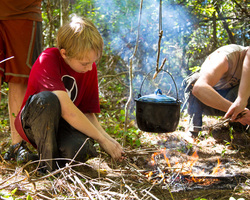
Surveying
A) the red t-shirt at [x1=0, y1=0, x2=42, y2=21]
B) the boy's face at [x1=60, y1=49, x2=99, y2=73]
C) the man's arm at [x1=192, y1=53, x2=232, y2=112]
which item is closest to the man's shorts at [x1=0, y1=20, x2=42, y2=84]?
the red t-shirt at [x1=0, y1=0, x2=42, y2=21]

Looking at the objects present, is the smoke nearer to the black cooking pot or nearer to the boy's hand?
the black cooking pot

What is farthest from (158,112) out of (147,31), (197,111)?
(147,31)

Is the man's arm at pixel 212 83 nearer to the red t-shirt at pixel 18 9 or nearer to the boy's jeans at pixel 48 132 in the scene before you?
the boy's jeans at pixel 48 132

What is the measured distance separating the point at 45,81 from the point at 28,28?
100 centimetres

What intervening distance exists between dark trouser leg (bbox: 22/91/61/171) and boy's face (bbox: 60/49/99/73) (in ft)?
1.18

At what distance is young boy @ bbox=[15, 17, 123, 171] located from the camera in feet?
7.02

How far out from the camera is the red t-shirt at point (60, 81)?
221 centimetres

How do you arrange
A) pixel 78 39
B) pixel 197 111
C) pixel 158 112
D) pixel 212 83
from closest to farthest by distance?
→ pixel 78 39 → pixel 158 112 → pixel 212 83 → pixel 197 111

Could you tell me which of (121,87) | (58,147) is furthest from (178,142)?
(121,87)

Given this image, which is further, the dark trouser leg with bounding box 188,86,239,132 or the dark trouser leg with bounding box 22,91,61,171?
the dark trouser leg with bounding box 188,86,239,132

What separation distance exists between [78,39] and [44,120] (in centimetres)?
72

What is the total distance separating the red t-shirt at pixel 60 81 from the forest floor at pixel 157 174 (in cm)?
58

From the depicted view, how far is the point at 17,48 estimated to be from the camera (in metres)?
2.85

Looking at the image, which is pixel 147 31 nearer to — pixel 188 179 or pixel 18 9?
pixel 18 9
